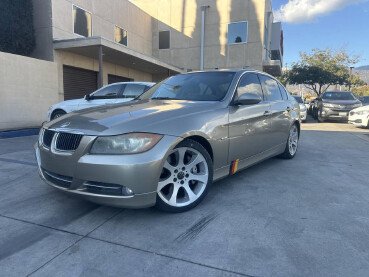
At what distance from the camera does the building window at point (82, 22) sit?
42.8 feet

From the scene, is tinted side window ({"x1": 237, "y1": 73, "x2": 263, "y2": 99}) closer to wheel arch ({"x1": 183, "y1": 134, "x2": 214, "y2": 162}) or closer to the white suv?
wheel arch ({"x1": 183, "y1": 134, "x2": 214, "y2": 162})

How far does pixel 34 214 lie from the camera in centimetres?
281

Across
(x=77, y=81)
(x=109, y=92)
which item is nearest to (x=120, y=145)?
(x=109, y=92)

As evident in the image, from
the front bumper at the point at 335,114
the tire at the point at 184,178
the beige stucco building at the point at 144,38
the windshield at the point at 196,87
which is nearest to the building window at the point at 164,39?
the beige stucco building at the point at 144,38

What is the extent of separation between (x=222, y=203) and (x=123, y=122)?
1.45 m

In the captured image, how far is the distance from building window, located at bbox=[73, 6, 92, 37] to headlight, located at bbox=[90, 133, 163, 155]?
41.4 ft

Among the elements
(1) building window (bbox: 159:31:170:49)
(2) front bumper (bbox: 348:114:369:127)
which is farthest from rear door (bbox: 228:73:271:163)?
(1) building window (bbox: 159:31:170:49)

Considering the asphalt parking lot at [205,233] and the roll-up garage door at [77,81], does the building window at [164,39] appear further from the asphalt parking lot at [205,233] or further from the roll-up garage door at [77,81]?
the asphalt parking lot at [205,233]

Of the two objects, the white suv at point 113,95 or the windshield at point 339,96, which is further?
the windshield at point 339,96

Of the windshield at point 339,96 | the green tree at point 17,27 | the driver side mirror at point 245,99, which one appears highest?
the green tree at point 17,27

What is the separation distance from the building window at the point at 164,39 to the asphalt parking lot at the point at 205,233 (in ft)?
59.7

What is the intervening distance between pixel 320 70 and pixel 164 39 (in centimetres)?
1699

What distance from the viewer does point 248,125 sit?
3.61m

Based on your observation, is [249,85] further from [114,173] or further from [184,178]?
[114,173]
